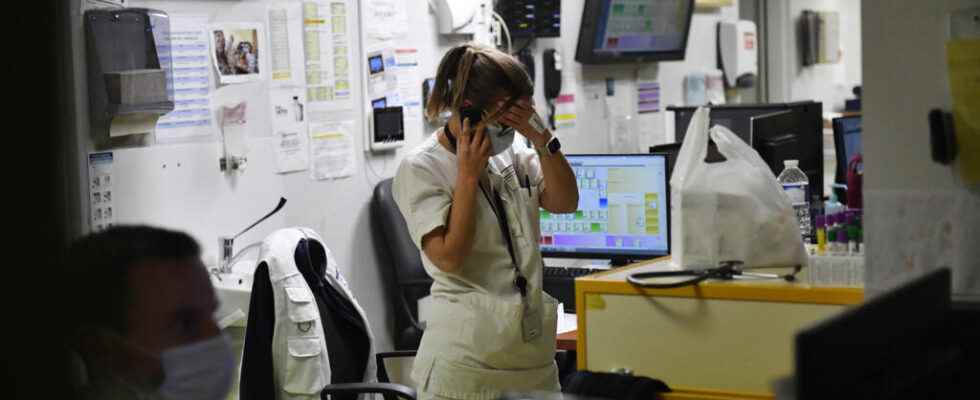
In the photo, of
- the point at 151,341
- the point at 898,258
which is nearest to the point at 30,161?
the point at 151,341

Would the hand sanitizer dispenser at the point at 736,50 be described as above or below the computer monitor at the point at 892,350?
above

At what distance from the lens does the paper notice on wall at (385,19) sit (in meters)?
4.64

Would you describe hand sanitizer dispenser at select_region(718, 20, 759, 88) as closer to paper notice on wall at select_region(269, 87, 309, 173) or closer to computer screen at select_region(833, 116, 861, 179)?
computer screen at select_region(833, 116, 861, 179)

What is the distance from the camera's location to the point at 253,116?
13.2ft

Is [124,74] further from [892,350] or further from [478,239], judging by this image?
[892,350]

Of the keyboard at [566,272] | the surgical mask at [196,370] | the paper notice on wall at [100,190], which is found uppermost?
the paper notice on wall at [100,190]

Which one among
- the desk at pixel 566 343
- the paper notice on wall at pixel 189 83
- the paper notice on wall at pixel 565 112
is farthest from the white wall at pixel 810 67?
the desk at pixel 566 343

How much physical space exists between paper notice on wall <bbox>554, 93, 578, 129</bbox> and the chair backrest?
1386mm

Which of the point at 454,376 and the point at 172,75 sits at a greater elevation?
the point at 172,75

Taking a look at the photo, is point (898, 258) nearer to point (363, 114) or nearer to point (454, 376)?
point (454, 376)

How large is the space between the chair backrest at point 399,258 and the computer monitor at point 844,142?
1.56 m

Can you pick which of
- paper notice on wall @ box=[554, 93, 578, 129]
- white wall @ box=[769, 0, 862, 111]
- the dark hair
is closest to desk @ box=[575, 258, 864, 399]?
the dark hair

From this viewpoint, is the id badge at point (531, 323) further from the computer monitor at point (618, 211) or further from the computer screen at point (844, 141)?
the computer screen at point (844, 141)

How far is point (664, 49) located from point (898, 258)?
482cm
